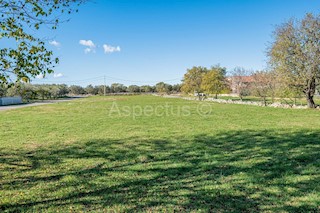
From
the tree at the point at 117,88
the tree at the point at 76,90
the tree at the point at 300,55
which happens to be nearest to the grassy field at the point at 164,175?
the tree at the point at 300,55

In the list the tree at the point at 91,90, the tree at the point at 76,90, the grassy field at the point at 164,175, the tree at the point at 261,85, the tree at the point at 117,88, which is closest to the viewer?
the grassy field at the point at 164,175

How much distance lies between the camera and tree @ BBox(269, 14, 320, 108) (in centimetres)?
2003

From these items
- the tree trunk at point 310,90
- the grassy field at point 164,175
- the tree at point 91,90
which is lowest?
the grassy field at point 164,175

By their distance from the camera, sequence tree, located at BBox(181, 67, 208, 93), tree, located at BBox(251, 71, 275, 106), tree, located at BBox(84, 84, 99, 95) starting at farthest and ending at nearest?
tree, located at BBox(84, 84, 99, 95) < tree, located at BBox(181, 67, 208, 93) < tree, located at BBox(251, 71, 275, 106)

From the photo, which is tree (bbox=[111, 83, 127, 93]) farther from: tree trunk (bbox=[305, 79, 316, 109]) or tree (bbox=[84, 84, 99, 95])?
tree trunk (bbox=[305, 79, 316, 109])

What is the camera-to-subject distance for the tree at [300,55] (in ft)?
65.7

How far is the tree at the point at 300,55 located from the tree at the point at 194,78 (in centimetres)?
3530

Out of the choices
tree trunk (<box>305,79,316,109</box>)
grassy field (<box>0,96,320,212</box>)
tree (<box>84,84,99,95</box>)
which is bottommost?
grassy field (<box>0,96,320,212</box>)

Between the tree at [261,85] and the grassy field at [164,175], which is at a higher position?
the tree at [261,85]

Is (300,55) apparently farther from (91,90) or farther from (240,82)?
(91,90)

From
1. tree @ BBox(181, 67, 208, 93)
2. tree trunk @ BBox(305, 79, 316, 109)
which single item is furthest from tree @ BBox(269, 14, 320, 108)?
tree @ BBox(181, 67, 208, 93)

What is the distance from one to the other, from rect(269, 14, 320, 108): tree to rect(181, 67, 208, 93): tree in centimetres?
3530

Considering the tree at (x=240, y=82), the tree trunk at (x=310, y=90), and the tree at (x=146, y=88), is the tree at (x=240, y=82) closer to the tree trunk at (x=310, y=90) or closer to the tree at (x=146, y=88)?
the tree trunk at (x=310, y=90)

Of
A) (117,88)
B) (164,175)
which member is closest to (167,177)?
(164,175)
